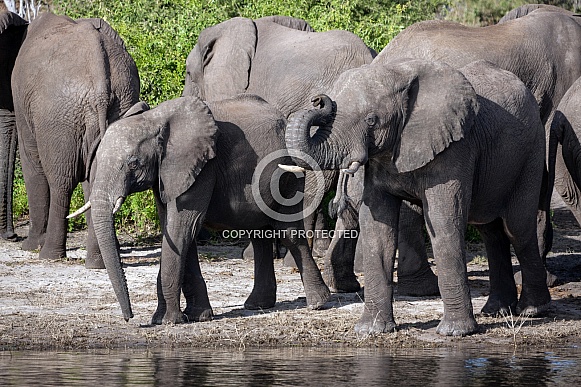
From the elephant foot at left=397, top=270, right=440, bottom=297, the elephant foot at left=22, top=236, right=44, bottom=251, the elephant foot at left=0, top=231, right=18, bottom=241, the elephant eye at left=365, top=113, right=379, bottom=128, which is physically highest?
the elephant eye at left=365, top=113, right=379, bottom=128

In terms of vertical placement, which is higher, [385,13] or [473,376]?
[385,13]

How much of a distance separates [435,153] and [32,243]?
6.02 metres

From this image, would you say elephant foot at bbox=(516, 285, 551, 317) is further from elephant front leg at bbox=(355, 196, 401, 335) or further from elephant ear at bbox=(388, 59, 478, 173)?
elephant ear at bbox=(388, 59, 478, 173)

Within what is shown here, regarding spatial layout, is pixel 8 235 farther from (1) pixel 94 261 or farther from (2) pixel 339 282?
(2) pixel 339 282

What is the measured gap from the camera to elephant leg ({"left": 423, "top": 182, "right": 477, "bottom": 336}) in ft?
29.3

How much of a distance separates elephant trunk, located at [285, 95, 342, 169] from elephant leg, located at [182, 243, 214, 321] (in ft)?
5.28

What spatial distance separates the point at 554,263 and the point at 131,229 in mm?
4946

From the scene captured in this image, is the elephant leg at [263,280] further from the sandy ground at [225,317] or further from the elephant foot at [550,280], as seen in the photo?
the elephant foot at [550,280]

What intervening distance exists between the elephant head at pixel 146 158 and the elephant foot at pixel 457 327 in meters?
2.10

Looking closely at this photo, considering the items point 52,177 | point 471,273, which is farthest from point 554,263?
point 52,177

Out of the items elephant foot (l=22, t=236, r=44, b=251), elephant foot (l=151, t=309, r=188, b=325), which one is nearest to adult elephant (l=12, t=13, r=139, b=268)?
elephant foot (l=22, t=236, r=44, b=251)

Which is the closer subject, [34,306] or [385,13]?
[34,306]

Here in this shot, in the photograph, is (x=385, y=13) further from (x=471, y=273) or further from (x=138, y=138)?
(x=138, y=138)

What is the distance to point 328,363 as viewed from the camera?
26.8ft
